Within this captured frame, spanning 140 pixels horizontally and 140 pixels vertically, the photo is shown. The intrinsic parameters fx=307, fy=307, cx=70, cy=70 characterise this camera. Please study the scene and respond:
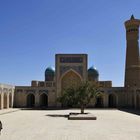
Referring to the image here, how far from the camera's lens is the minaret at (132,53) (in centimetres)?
3847

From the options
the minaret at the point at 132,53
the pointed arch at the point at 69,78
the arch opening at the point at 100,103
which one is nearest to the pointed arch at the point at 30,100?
the pointed arch at the point at 69,78

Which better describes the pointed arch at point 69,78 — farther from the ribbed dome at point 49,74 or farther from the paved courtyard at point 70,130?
the paved courtyard at point 70,130

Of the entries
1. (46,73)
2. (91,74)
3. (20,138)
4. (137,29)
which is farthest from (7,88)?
(20,138)

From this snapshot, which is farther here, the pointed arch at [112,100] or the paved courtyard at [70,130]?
the pointed arch at [112,100]

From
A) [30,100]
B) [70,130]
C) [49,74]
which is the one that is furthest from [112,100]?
[70,130]

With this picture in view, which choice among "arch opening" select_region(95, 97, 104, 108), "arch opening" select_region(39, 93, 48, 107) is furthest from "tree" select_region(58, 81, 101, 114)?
"arch opening" select_region(39, 93, 48, 107)

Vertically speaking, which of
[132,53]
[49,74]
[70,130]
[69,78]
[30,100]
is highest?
[132,53]

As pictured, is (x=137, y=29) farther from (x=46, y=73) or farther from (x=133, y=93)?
(x=46, y=73)

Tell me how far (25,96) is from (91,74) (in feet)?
37.3

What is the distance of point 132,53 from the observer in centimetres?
3859

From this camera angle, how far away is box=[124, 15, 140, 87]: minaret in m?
38.5

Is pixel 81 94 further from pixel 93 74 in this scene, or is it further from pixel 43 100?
pixel 93 74

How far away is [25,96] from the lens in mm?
41000

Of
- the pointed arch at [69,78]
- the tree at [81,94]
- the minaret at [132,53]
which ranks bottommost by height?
the tree at [81,94]
